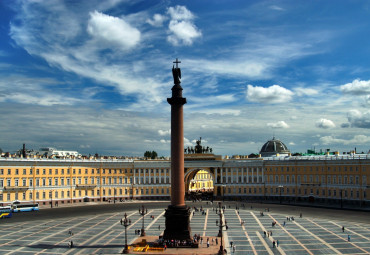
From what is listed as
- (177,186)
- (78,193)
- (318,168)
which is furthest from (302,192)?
(177,186)

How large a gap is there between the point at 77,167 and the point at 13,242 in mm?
40061

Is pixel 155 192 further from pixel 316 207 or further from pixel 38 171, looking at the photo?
pixel 316 207

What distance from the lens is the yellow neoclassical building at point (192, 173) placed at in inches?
2813

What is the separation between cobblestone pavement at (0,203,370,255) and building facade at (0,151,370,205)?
54.1 ft

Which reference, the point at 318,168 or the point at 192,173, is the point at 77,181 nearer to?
the point at 192,173

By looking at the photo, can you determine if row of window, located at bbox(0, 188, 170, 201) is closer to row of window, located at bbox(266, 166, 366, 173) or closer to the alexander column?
row of window, located at bbox(266, 166, 366, 173)

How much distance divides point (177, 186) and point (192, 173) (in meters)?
58.4

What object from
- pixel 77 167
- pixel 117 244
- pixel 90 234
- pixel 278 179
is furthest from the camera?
pixel 278 179

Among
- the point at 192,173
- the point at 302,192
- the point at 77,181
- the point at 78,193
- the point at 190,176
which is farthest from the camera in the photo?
the point at 192,173

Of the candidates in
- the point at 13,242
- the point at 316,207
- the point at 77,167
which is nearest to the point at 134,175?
the point at 77,167

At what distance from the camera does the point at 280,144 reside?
105m

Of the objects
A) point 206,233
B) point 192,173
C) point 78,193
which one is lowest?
point 206,233

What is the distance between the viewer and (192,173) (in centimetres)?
9731

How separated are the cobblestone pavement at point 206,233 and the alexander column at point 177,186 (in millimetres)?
3175
